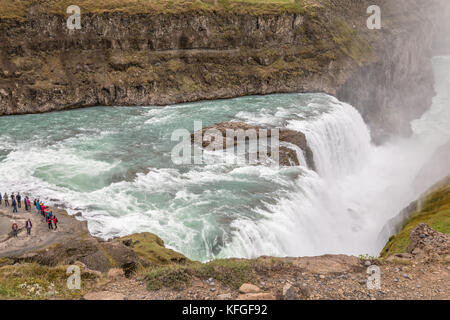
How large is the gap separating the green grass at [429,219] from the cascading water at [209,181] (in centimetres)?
480

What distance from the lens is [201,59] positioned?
58156mm

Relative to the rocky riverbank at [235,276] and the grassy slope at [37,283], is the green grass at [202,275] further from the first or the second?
the grassy slope at [37,283]

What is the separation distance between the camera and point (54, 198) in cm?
2564

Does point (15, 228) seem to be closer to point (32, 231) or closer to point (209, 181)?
point (32, 231)

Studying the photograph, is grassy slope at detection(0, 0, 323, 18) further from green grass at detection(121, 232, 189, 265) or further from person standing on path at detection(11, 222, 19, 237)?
green grass at detection(121, 232, 189, 265)

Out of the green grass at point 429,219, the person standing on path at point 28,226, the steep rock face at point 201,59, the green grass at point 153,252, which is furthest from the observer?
the steep rock face at point 201,59

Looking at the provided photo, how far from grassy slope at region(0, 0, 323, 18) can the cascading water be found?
1522 centimetres

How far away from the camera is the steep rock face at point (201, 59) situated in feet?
160

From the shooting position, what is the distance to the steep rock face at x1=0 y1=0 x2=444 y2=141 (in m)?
48.7

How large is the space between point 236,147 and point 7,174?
61.5 ft

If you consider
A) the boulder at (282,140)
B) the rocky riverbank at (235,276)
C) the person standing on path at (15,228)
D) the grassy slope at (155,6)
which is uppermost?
the grassy slope at (155,6)

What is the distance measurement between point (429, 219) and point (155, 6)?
4981 cm

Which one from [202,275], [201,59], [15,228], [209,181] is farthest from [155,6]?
[202,275]

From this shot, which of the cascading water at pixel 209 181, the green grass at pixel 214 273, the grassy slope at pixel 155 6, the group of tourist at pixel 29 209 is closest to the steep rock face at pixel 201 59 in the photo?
the grassy slope at pixel 155 6
